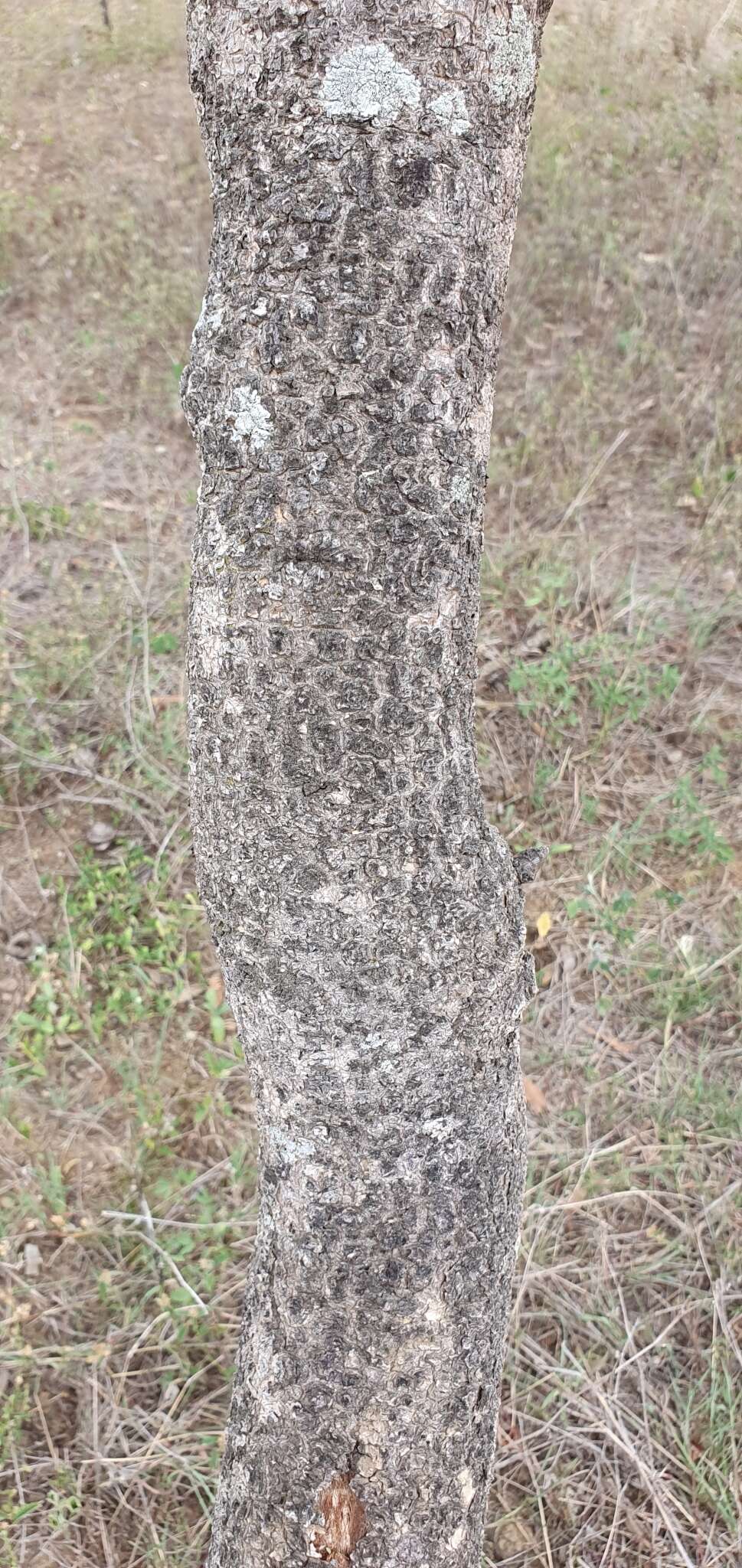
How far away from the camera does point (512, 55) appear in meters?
0.85

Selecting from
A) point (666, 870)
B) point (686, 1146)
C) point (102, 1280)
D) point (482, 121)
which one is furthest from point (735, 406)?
point (102, 1280)

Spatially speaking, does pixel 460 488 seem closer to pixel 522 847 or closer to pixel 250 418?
pixel 250 418

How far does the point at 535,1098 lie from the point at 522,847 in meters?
0.68

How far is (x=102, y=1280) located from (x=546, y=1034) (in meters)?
1.16

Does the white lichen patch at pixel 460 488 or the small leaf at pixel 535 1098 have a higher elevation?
the white lichen patch at pixel 460 488

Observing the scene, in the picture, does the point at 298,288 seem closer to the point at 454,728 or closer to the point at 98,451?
the point at 454,728

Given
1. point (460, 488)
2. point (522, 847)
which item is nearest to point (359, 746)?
point (460, 488)

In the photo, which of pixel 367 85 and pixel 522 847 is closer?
pixel 367 85

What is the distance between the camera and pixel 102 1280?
80.1 inches

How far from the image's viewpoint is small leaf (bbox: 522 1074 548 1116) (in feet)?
7.75

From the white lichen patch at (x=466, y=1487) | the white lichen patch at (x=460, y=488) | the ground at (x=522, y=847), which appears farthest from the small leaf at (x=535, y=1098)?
the white lichen patch at (x=460, y=488)

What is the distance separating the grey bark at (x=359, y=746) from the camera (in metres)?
0.82

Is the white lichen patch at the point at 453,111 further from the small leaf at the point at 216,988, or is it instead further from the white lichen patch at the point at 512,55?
the small leaf at the point at 216,988

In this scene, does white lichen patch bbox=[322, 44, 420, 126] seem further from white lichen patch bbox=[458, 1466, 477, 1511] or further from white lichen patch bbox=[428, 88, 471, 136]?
white lichen patch bbox=[458, 1466, 477, 1511]
